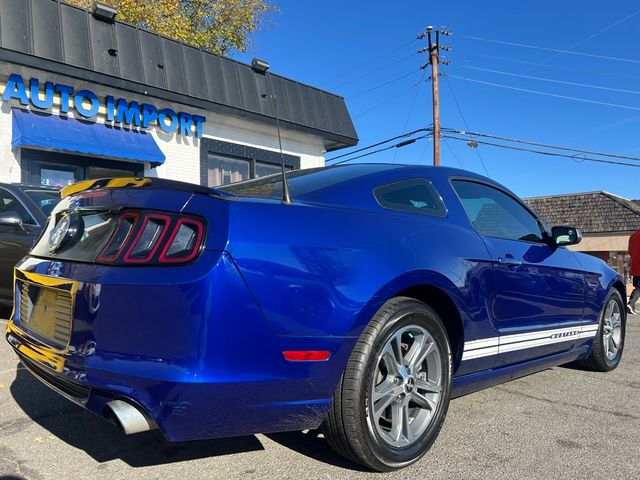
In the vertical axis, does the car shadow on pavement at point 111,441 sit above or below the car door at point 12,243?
below

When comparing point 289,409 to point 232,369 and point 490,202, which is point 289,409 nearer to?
point 232,369

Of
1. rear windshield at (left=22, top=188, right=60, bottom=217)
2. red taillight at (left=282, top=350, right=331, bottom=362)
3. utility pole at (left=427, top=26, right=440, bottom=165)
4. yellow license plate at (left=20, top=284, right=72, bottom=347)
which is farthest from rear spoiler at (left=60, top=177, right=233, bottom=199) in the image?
utility pole at (left=427, top=26, right=440, bottom=165)

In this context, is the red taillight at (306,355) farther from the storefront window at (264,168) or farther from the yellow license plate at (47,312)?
the storefront window at (264,168)

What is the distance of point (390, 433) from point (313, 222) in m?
1.10

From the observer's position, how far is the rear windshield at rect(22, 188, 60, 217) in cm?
527

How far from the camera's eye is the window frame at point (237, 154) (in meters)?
10.6

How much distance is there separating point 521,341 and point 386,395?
49.2 inches

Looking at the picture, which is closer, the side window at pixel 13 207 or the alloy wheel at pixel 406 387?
the alloy wheel at pixel 406 387

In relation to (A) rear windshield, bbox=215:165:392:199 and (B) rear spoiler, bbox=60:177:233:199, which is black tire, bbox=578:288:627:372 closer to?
(A) rear windshield, bbox=215:165:392:199

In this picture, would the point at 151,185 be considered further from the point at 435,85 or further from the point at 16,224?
the point at 435,85

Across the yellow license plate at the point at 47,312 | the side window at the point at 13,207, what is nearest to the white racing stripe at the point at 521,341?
the yellow license plate at the point at 47,312

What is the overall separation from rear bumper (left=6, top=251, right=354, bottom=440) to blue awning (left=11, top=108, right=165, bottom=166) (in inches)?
258

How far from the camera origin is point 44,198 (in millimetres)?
5434

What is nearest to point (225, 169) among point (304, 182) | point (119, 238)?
point (304, 182)
